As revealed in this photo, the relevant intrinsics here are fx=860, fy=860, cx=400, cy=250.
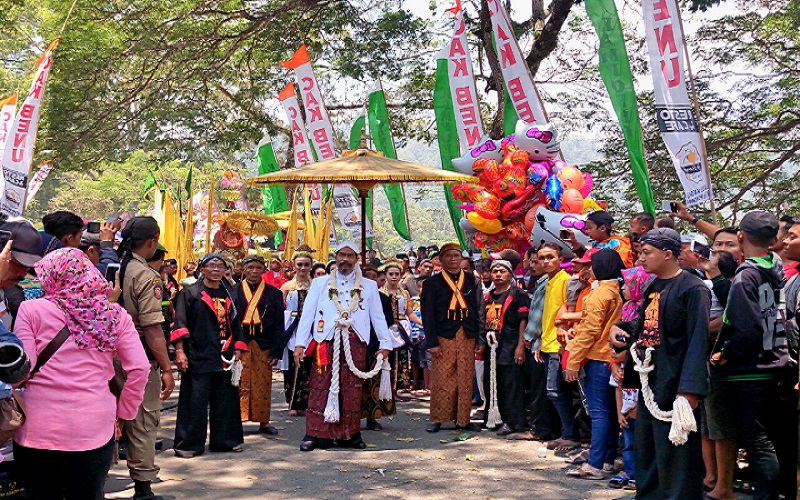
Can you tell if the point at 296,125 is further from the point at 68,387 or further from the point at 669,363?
the point at 68,387

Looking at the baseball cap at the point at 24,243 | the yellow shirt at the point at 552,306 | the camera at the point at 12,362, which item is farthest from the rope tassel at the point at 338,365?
the camera at the point at 12,362

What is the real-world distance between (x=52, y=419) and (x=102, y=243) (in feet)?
11.6

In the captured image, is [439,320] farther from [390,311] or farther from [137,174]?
[137,174]

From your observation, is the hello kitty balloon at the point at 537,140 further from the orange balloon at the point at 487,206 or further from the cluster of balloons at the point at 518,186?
the orange balloon at the point at 487,206

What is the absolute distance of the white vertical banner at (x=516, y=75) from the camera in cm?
1310

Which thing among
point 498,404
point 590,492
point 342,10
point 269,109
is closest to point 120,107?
point 342,10

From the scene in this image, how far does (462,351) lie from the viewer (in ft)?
31.0

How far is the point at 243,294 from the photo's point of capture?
9305 mm

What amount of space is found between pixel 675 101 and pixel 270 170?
13219mm

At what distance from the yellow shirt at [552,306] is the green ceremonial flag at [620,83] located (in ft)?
10.1

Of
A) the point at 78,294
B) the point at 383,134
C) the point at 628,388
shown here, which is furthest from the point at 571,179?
the point at 383,134

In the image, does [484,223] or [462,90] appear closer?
[484,223]

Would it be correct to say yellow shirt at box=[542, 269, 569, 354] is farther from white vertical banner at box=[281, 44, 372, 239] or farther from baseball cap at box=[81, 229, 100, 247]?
white vertical banner at box=[281, 44, 372, 239]

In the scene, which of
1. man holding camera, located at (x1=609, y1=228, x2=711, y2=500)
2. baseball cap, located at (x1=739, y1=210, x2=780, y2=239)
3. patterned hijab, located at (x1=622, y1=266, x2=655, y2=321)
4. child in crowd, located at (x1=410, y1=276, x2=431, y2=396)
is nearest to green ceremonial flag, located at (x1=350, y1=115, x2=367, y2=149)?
child in crowd, located at (x1=410, y1=276, x2=431, y2=396)
